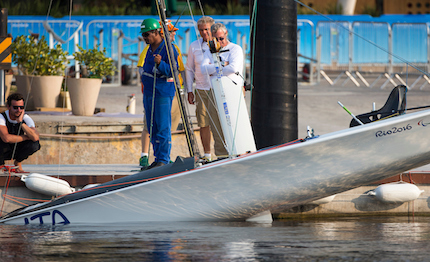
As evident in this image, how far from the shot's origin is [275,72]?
279 inches

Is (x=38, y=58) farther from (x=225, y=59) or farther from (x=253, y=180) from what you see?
(x=253, y=180)

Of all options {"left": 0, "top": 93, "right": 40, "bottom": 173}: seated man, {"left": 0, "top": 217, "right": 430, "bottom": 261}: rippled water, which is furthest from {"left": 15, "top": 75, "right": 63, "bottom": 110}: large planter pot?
{"left": 0, "top": 217, "right": 430, "bottom": 261}: rippled water

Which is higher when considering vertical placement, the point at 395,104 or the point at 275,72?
the point at 275,72

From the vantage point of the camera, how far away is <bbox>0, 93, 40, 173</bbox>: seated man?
6980 millimetres

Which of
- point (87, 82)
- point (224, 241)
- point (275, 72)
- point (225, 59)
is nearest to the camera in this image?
point (224, 241)

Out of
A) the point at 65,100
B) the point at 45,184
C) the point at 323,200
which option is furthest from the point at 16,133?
the point at 65,100

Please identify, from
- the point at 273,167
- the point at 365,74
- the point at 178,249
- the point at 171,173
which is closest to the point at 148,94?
the point at 171,173

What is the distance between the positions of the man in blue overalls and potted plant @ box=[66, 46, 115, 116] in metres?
3.46

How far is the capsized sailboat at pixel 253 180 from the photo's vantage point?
19.2ft

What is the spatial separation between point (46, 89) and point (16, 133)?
11.7ft

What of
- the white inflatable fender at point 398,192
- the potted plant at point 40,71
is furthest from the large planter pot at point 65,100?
the white inflatable fender at point 398,192

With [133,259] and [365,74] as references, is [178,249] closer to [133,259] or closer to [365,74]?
[133,259]

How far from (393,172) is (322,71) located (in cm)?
1231

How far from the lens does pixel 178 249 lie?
503 centimetres
